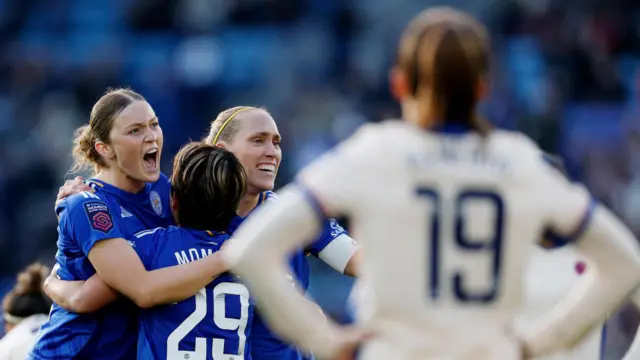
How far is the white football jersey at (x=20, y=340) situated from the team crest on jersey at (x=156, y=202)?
1297 millimetres

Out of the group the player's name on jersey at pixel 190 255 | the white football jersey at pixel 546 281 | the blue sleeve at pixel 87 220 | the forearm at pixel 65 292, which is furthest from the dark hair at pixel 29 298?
the white football jersey at pixel 546 281

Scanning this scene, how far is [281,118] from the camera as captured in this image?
15.1m

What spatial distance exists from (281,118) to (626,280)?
12.0 meters

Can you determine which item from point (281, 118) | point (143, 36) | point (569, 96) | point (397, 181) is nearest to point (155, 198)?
point (397, 181)

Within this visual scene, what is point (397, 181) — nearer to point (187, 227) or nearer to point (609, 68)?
point (187, 227)

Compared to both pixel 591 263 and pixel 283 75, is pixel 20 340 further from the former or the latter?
pixel 283 75

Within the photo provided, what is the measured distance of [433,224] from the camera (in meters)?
3.10

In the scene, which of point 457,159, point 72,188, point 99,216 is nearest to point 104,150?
point 72,188

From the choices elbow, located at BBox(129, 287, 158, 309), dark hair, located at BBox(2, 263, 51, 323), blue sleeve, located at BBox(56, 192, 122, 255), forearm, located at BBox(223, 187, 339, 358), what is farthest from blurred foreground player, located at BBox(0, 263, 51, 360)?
forearm, located at BBox(223, 187, 339, 358)

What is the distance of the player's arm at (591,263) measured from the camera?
10.3 feet

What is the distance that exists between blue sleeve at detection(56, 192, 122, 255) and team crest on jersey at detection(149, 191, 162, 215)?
0.30m

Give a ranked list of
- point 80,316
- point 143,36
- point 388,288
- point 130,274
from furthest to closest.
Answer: point 143,36, point 80,316, point 130,274, point 388,288

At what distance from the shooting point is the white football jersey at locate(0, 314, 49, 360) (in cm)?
605

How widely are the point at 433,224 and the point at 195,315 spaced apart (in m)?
1.66
